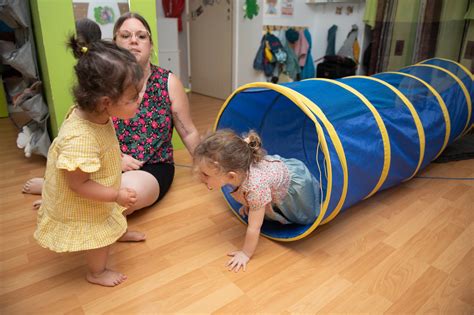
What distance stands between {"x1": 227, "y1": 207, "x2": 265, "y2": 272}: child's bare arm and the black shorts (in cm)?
55

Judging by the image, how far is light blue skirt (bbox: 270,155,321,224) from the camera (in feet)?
4.45

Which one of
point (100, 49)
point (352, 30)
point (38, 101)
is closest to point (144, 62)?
point (100, 49)

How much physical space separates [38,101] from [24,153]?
1.46 feet

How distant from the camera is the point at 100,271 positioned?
1.17 m

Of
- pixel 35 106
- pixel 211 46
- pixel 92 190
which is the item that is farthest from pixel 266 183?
pixel 211 46

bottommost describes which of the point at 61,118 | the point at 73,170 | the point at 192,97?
the point at 192,97

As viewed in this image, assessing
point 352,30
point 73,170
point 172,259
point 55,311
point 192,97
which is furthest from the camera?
point 192,97

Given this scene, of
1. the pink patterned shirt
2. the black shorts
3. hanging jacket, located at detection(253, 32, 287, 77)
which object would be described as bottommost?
the black shorts

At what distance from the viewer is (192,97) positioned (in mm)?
4320

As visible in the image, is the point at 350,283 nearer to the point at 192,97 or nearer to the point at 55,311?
the point at 55,311

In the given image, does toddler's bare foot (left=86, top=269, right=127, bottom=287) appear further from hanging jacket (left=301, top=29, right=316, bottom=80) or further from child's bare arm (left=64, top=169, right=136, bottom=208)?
hanging jacket (left=301, top=29, right=316, bottom=80)

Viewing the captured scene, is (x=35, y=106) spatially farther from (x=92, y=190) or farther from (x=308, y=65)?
(x=308, y=65)

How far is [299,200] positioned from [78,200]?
0.78 m

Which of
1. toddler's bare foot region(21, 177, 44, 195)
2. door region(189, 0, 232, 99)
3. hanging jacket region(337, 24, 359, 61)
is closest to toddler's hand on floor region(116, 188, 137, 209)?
toddler's bare foot region(21, 177, 44, 195)
